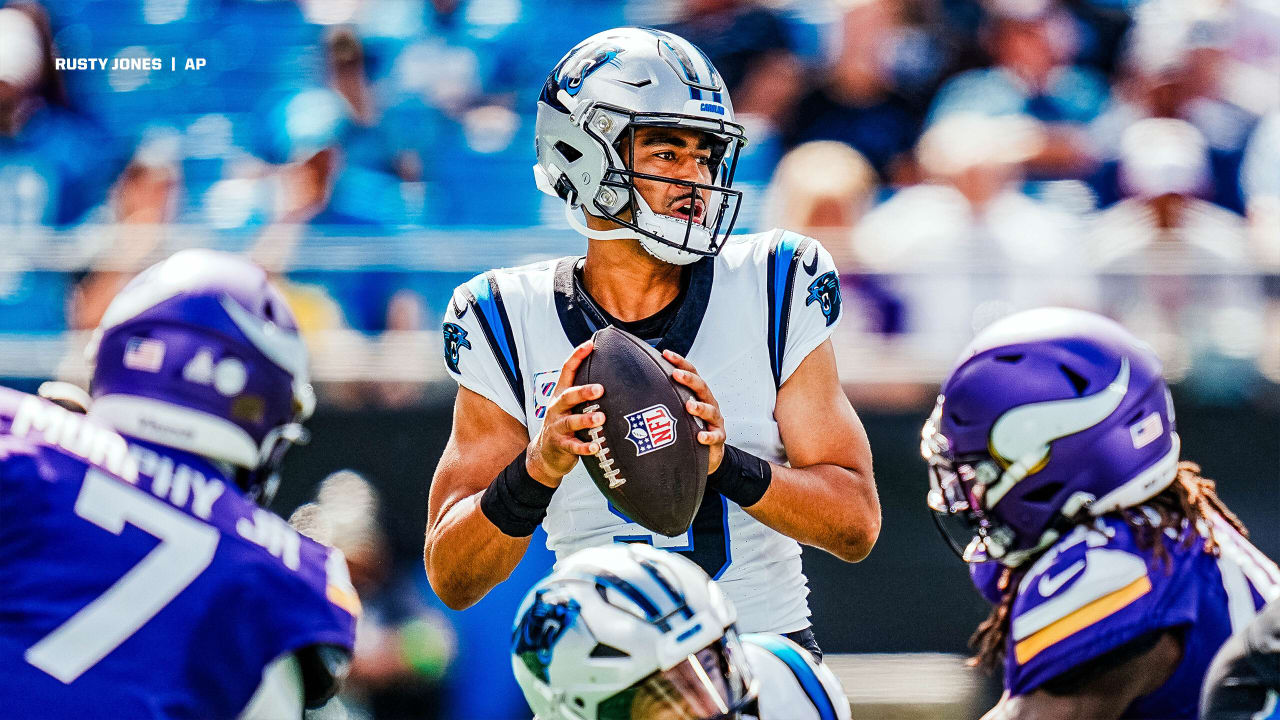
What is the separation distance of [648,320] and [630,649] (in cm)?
100

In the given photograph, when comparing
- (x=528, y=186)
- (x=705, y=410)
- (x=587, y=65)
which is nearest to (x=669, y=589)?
(x=705, y=410)

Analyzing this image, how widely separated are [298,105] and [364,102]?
330mm

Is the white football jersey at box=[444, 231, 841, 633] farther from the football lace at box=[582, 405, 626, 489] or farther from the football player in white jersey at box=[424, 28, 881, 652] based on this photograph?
the football lace at box=[582, 405, 626, 489]

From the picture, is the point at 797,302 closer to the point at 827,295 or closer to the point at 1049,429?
the point at 827,295

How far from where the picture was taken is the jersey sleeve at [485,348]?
10.7 ft

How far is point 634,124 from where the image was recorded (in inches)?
129

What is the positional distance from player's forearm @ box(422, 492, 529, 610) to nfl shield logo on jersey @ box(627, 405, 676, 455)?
0.44 metres

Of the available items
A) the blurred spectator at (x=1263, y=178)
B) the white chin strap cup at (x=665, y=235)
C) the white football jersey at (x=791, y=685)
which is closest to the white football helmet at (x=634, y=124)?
the white chin strap cup at (x=665, y=235)

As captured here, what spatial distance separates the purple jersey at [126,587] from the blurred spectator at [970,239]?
3.36m

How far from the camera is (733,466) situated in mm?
2938

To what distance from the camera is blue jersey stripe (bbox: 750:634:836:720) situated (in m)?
2.65

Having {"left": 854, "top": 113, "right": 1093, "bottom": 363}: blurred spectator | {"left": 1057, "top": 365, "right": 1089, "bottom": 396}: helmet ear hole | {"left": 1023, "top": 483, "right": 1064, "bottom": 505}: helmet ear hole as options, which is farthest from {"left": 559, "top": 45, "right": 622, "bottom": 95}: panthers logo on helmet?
{"left": 854, "top": 113, "right": 1093, "bottom": 363}: blurred spectator

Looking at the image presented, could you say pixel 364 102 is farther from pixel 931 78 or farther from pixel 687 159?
pixel 687 159

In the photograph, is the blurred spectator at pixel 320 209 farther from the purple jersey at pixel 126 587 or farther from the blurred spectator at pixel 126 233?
the purple jersey at pixel 126 587
